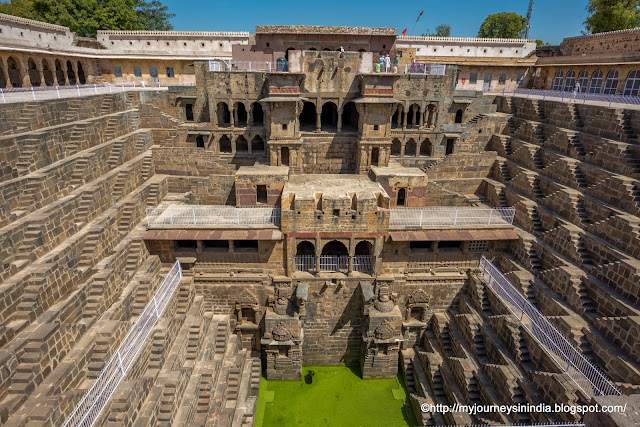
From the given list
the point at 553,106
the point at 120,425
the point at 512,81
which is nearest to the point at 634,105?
the point at 553,106

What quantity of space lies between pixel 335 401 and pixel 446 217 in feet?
37.6

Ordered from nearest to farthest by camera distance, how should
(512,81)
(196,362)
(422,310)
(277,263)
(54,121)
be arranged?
1. (196,362)
2. (54,121)
3. (277,263)
4. (422,310)
5. (512,81)

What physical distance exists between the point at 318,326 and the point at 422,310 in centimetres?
614

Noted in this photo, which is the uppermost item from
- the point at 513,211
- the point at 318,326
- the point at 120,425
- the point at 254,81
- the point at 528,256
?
the point at 254,81

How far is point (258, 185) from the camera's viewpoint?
22.0 metres

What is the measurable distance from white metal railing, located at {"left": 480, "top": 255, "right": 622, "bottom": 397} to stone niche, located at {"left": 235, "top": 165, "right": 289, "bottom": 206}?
1254 centimetres

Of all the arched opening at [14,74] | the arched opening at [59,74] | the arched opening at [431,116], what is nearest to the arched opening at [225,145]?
the arched opening at [431,116]

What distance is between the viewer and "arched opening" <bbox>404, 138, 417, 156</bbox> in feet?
92.7

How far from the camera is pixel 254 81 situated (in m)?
25.6

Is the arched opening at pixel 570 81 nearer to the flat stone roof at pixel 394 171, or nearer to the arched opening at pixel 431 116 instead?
the arched opening at pixel 431 116

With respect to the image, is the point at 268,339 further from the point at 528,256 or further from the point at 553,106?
the point at 553,106

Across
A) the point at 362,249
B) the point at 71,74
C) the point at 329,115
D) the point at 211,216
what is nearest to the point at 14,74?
the point at 71,74

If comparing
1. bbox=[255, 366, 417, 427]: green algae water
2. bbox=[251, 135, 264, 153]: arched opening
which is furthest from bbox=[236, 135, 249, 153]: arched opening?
bbox=[255, 366, 417, 427]: green algae water

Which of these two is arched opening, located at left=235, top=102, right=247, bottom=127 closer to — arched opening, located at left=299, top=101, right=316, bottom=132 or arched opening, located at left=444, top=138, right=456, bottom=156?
arched opening, located at left=299, top=101, right=316, bottom=132
